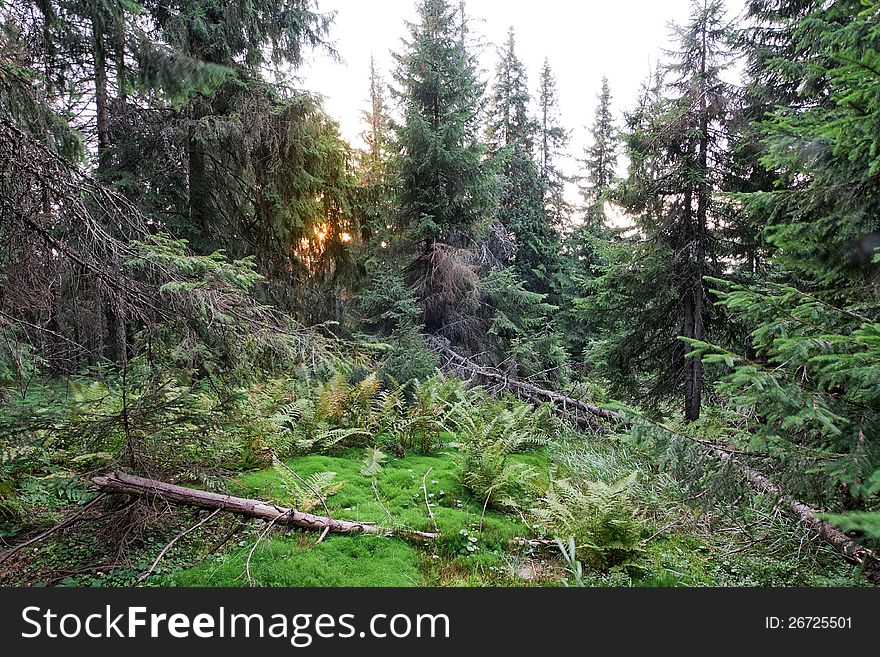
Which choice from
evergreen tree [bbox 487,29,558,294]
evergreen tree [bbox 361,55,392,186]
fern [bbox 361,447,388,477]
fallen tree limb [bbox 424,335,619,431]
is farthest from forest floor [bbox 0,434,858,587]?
evergreen tree [bbox 487,29,558,294]

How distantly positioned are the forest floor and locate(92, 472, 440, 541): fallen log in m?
0.08

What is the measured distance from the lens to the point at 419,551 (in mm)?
3238

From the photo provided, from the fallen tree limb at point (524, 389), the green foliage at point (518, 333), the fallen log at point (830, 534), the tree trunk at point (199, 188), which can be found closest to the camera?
the fallen log at point (830, 534)

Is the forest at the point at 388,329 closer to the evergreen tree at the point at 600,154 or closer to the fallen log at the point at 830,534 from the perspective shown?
the fallen log at the point at 830,534

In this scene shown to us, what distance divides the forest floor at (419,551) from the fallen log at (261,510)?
78mm

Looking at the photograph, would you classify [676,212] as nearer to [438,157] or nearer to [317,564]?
[438,157]

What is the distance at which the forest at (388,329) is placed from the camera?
265 cm

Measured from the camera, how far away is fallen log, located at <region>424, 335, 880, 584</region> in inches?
119

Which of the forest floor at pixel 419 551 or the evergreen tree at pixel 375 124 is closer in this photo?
the forest floor at pixel 419 551

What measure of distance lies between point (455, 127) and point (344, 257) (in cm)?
422

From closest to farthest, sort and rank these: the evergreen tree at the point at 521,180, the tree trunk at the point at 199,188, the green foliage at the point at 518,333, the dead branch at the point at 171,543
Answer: the dead branch at the point at 171,543
the tree trunk at the point at 199,188
the green foliage at the point at 518,333
the evergreen tree at the point at 521,180

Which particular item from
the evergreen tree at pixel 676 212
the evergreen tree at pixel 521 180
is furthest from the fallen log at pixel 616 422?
the evergreen tree at pixel 521 180

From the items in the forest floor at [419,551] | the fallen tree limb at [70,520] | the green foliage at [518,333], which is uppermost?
the green foliage at [518,333]

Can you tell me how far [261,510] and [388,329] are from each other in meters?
6.70
